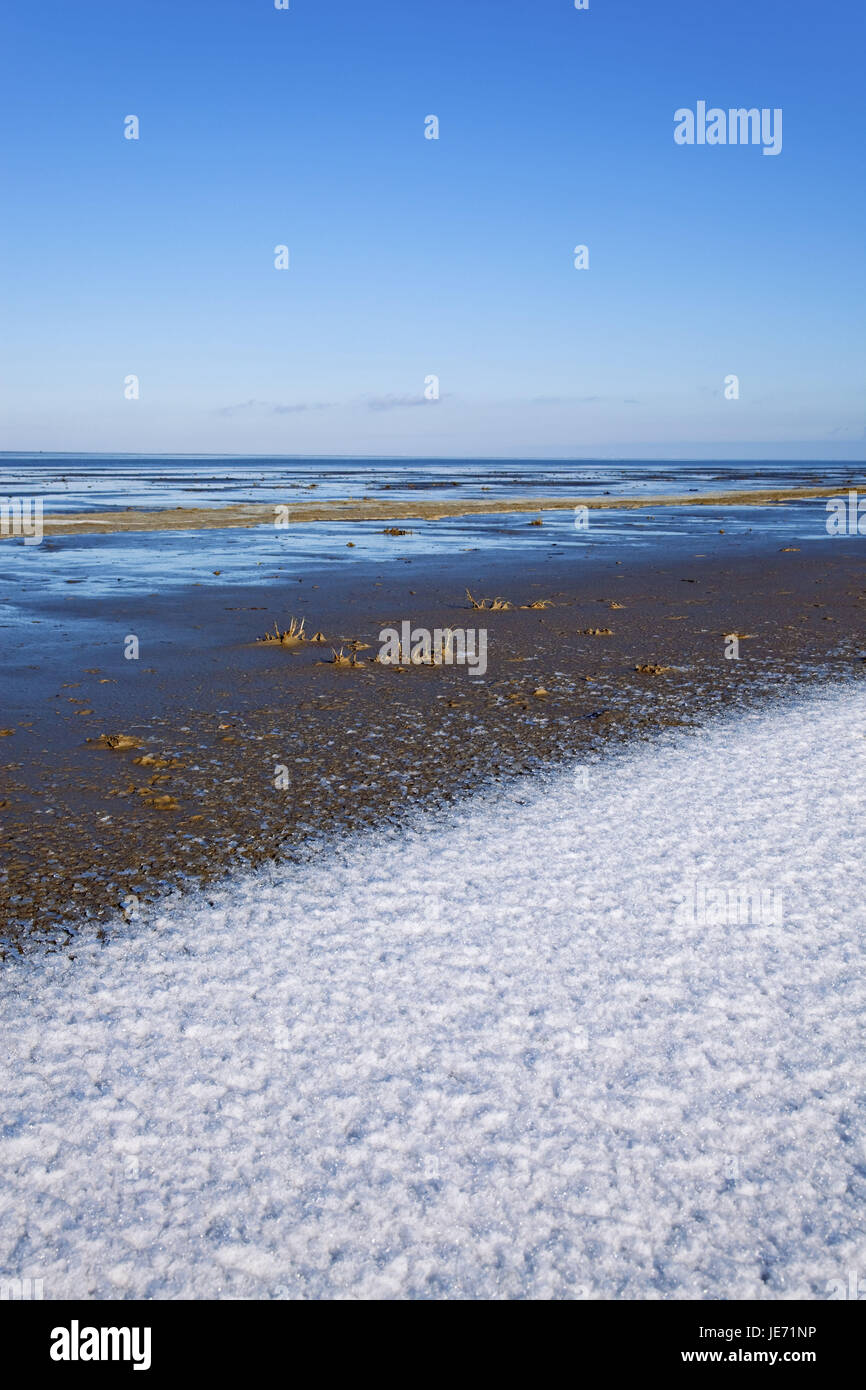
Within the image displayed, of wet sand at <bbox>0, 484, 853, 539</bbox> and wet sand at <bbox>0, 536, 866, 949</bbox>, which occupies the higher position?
wet sand at <bbox>0, 484, 853, 539</bbox>

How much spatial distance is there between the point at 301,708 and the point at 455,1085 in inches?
233

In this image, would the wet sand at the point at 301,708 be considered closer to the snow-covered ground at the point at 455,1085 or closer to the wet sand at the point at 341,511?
the snow-covered ground at the point at 455,1085

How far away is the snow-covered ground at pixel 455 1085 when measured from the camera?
113 inches

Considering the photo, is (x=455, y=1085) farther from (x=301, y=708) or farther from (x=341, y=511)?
(x=341, y=511)

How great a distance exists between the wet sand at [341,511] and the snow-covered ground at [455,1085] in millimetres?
26979

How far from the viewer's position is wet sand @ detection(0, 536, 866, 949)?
19.3 ft

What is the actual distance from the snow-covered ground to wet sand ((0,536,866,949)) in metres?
0.86

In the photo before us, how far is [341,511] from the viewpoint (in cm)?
3809

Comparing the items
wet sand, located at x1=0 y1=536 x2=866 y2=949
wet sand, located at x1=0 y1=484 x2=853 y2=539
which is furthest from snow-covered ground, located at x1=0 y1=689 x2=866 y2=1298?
wet sand, located at x1=0 y1=484 x2=853 y2=539

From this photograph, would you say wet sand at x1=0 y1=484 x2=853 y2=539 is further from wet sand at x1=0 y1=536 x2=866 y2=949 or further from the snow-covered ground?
the snow-covered ground

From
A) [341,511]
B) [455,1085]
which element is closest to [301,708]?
[455,1085]

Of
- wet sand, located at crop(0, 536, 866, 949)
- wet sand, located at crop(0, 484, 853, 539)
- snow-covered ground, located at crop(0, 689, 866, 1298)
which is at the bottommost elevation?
snow-covered ground, located at crop(0, 689, 866, 1298)

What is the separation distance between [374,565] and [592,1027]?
17761 mm

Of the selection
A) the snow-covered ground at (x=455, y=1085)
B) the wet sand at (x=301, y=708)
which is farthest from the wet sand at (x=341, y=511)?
the snow-covered ground at (x=455, y=1085)
